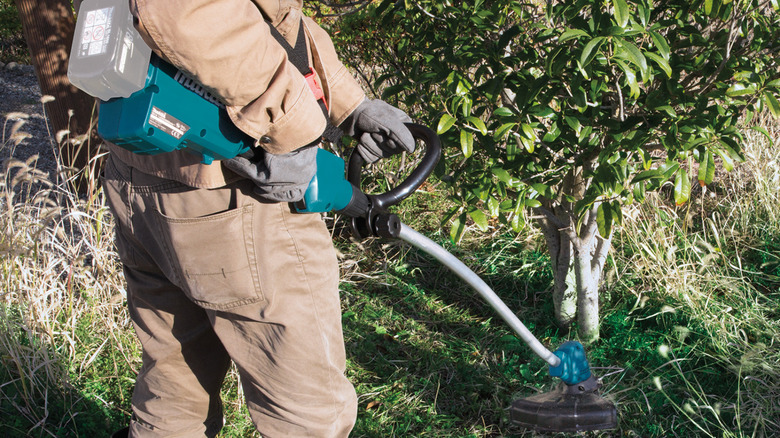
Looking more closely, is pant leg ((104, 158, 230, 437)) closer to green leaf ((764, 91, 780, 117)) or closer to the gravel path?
green leaf ((764, 91, 780, 117))

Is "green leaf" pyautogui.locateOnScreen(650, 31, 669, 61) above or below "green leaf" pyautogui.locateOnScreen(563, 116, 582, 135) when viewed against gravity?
above

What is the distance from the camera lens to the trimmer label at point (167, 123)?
1.50 m

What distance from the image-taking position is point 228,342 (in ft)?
6.31

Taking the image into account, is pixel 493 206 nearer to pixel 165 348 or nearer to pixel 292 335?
pixel 292 335

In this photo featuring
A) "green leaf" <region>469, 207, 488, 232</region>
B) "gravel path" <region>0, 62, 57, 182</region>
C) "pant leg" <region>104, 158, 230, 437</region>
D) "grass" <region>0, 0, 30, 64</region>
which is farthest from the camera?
"grass" <region>0, 0, 30, 64</region>

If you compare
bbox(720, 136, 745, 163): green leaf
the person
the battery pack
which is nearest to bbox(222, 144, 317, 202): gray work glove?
the person

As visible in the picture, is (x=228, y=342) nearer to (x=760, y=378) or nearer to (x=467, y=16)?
(x=467, y=16)

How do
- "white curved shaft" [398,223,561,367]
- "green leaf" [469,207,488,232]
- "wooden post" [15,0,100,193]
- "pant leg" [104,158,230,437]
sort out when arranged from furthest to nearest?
"wooden post" [15,0,100,193] < "green leaf" [469,207,488,232] < "white curved shaft" [398,223,561,367] < "pant leg" [104,158,230,437]

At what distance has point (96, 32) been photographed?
60.1 inches

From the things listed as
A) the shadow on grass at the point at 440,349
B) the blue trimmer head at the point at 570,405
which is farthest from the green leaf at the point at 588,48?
the shadow on grass at the point at 440,349

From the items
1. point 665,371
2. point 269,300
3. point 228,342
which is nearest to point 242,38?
point 269,300

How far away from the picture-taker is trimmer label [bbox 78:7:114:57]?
1.50 meters

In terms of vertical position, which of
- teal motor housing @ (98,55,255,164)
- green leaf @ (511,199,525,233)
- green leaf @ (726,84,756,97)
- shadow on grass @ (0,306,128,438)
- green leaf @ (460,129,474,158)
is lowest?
shadow on grass @ (0,306,128,438)

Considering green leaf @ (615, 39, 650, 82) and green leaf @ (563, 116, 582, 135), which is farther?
green leaf @ (563, 116, 582, 135)
